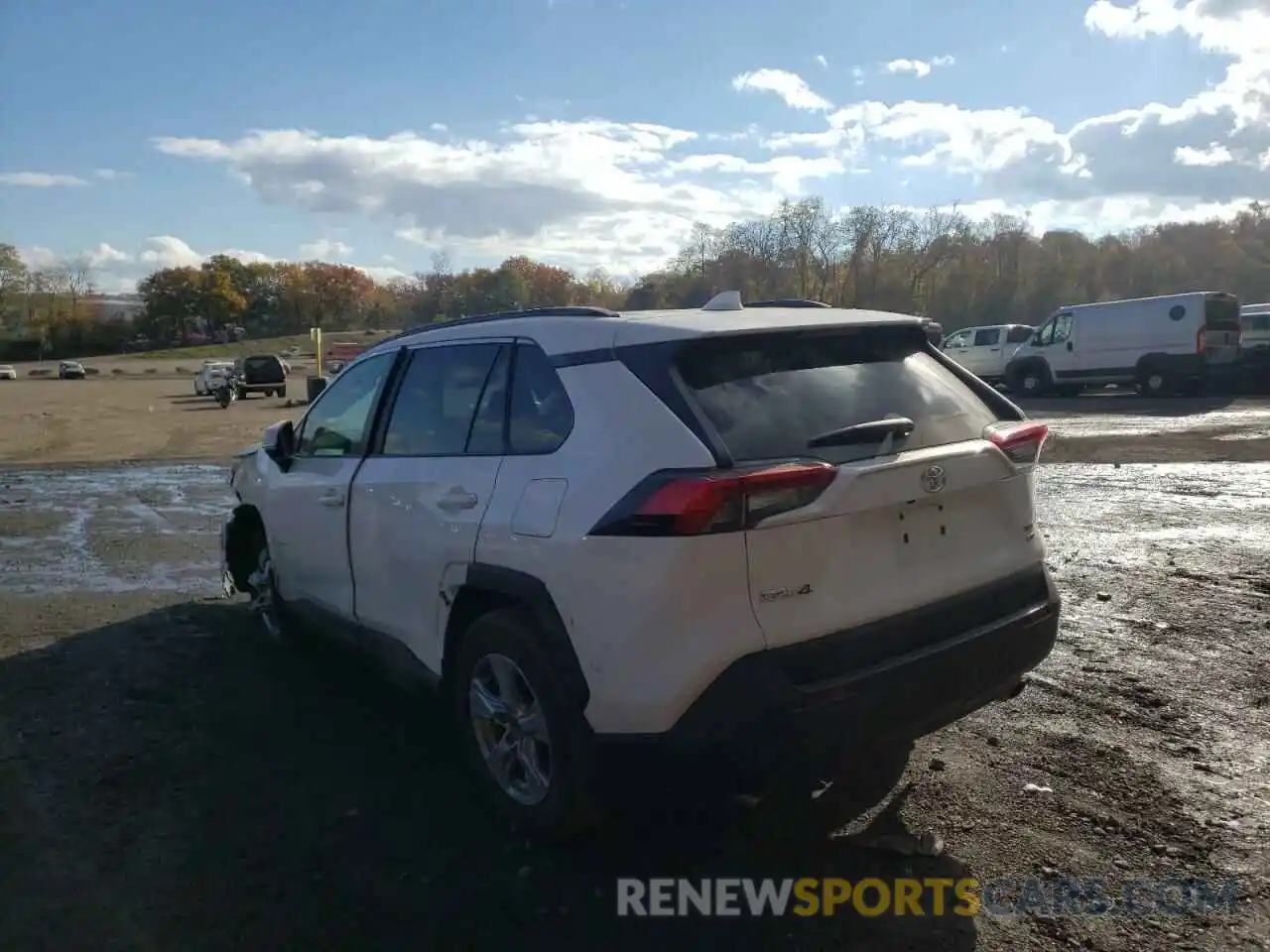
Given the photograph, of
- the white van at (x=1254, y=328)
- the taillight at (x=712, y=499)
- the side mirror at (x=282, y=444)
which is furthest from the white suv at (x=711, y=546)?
the white van at (x=1254, y=328)

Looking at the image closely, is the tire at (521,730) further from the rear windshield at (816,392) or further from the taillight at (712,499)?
the rear windshield at (816,392)

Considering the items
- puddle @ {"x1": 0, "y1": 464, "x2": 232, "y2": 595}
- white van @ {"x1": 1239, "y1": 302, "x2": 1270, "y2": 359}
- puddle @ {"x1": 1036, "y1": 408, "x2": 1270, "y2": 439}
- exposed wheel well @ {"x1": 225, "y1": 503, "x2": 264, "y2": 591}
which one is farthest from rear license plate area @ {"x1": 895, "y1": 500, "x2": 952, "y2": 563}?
white van @ {"x1": 1239, "y1": 302, "x2": 1270, "y2": 359}

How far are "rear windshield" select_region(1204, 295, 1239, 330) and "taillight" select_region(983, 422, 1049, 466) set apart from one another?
70.8ft

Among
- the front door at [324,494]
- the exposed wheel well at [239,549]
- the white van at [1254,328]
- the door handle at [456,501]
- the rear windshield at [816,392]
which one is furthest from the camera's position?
the white van at [1254,328]

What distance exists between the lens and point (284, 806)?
388 centimetres

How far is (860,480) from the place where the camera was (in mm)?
3090

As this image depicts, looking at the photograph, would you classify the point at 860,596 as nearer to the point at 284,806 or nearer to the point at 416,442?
the point at 416,442

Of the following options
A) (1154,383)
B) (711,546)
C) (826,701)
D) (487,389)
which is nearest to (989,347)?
(1154,383)

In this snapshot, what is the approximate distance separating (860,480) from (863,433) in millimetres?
211

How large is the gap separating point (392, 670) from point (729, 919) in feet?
6.10

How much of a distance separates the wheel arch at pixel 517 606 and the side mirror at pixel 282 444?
213 centimetres

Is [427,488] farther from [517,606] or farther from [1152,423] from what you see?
[1152,423]

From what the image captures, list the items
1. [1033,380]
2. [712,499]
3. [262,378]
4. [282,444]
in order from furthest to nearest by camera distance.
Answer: [262,378] → [1033,380] → [282,444] → [712,499]

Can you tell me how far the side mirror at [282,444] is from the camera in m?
5.48
